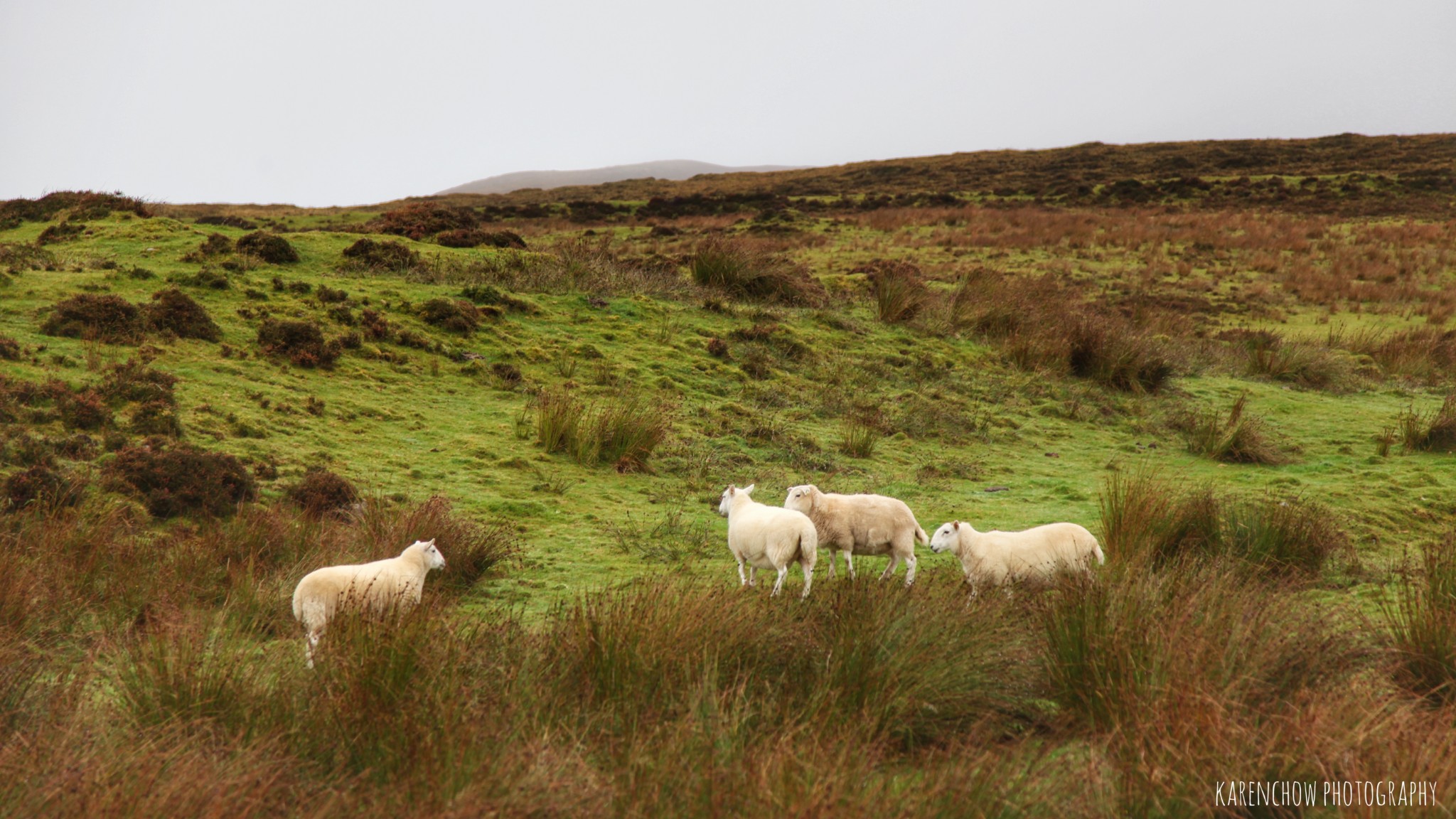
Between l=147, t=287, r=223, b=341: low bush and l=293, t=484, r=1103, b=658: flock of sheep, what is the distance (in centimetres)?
776

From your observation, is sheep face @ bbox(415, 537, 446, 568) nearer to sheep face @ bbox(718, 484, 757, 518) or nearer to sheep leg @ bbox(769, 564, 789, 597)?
sheep leg @ bbox(769, 564, 789, 597)

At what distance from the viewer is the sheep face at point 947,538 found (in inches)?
299

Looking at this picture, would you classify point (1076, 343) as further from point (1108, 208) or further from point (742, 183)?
point (742, 183)

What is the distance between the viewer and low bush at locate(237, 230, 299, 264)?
17.6 metres

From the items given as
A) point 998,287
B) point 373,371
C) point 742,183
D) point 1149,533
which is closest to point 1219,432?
point 1149,533

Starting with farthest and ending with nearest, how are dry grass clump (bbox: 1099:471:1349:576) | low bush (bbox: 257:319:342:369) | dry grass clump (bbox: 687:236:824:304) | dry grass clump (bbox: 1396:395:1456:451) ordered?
dry grass clump (bbox: 687:236:824:304) → dry grass clump (bbox: 1396:395:1456:451) → low bush (bbox: 257:319:342:369) → dry grass clump (bbox: 1099:471:1349:576)

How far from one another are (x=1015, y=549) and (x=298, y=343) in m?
10.2

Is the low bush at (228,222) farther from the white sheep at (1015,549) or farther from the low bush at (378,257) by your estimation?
the white sheep at (1015,549)

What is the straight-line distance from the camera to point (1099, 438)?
1456cm

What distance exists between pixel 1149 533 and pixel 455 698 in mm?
6215

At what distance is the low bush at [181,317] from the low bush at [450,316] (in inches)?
126

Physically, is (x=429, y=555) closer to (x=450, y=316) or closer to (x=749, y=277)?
(x=450, y=316)

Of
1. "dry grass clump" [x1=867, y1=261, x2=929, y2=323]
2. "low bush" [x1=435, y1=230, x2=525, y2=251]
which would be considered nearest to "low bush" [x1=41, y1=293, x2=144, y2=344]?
"low bush" [x1=435, y1=230, x2=525, y2=251]

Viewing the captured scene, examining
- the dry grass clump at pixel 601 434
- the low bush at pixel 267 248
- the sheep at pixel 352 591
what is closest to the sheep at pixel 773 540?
the sheep at pixel 352 591
